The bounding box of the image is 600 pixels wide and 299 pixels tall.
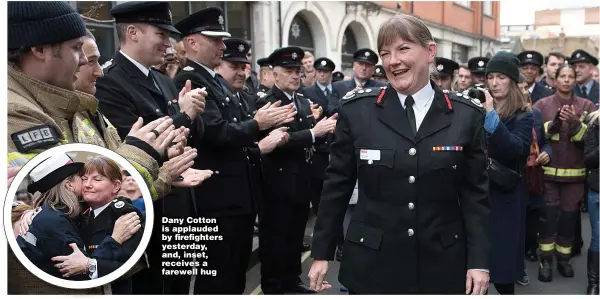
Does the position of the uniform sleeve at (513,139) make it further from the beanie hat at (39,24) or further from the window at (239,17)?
the window at (239,17)

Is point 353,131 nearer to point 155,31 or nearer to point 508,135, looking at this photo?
point 155,31

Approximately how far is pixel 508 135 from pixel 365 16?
339 inches

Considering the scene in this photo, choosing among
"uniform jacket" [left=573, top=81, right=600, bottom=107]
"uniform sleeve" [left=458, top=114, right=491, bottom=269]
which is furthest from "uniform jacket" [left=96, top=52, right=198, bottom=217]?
"uniform jacket" [left=573, top=81, right=600, bottom=107]

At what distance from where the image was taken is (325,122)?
393cm

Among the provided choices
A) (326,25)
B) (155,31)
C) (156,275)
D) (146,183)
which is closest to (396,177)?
(146,183)

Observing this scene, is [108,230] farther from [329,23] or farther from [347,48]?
[347,48]

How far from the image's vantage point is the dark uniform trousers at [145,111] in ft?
7.79

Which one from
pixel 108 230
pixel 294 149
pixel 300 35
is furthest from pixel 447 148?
pixel 300 35

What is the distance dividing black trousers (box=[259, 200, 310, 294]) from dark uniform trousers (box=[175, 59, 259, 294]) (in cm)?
74

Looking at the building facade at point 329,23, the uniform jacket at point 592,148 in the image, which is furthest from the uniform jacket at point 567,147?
the building facade at point 329,23

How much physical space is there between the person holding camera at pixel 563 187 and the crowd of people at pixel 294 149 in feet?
0.08

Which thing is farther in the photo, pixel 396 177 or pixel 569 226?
pixel 569 226

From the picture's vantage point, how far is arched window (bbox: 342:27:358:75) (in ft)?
40.2

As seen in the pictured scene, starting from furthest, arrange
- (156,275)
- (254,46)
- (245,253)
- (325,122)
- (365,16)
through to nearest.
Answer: (365,16)
(254,46)
(325,122)
(245,253)
(156,275)
